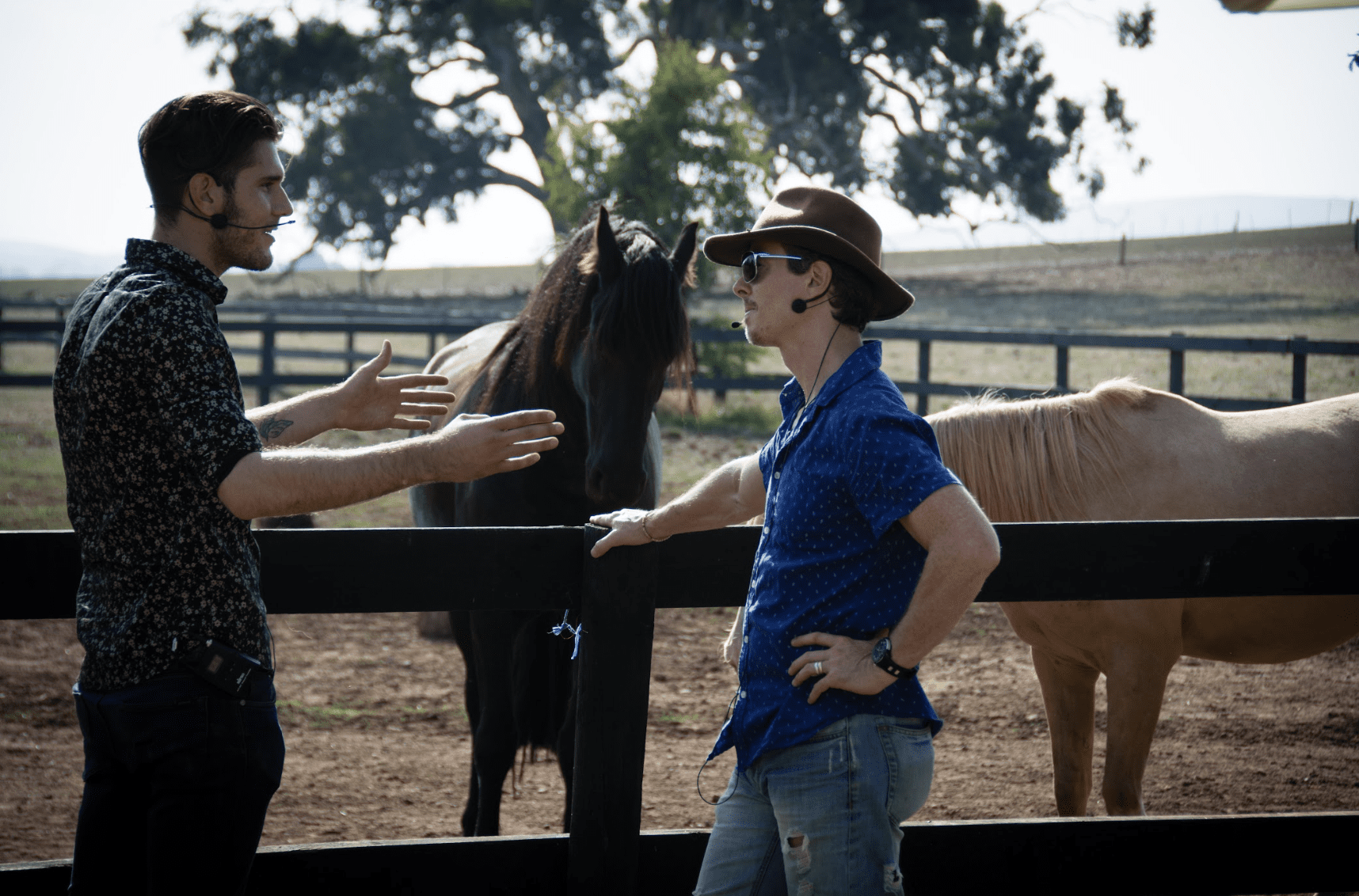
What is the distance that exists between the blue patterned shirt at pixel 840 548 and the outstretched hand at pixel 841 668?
0.03 m

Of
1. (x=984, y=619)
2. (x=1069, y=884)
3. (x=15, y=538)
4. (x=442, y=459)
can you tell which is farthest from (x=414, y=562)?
(x=984, y=619)

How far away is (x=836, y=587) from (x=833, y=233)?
596mm

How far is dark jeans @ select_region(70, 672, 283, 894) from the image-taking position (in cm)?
158

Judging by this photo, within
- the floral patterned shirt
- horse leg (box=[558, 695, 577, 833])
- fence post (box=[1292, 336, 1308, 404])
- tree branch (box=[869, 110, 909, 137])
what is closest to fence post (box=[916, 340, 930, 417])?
fence post (box=[1292, 336, 1308, 404])

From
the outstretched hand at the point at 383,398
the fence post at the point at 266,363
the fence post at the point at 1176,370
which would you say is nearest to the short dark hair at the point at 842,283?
the outstretched hand at the point at 383,398

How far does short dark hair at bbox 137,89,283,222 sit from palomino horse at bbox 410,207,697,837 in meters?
1.97

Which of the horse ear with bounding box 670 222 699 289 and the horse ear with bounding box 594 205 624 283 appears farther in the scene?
the horse ear with bounding box 670 222 699 289

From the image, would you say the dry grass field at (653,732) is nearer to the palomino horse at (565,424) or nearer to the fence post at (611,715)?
the palomino horse at (565,424)

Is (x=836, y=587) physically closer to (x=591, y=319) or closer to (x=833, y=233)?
(x=833, y=233)

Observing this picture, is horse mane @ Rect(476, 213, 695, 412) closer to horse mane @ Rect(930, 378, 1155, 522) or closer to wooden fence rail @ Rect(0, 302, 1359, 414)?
horse mane @ Rect(930, 378, 1155, 522)

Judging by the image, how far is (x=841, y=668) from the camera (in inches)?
64.3

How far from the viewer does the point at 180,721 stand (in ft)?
5.20

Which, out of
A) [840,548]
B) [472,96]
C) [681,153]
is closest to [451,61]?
[472,96]

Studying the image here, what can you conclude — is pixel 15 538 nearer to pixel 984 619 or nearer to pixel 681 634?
pixel 681 634
